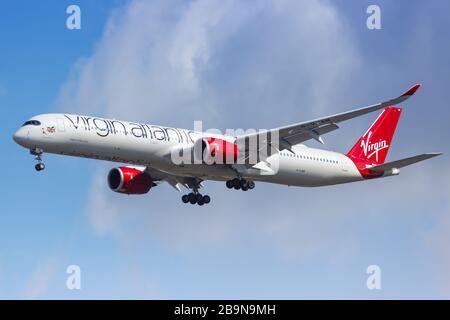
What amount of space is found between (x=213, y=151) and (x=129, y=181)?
894 centimetres

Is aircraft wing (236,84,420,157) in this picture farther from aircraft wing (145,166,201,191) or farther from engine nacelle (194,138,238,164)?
aircraft wing (145,166,201,191)

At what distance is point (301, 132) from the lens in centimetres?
5397

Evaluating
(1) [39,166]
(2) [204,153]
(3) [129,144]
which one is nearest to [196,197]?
(2) [204,153]

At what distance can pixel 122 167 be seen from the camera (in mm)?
61062

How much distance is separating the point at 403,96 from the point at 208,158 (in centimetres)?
1277

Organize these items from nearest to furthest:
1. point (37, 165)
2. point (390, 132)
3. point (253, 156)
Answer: point (37, 165) < point (253, 156) < point (390, 132)

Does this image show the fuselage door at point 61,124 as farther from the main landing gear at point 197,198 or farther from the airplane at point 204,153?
the main landing gear at point 197,198

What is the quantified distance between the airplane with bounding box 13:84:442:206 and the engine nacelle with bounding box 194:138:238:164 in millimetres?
59

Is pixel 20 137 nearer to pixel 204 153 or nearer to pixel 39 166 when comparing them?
pixel 39 166
